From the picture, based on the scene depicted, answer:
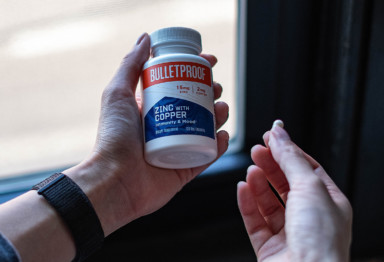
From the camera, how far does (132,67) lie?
0.76 m

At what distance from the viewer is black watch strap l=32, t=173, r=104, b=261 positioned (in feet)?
2.13

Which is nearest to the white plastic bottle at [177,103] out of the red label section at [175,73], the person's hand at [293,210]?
the red label section at [175,73]

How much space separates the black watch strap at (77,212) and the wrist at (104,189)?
42mm

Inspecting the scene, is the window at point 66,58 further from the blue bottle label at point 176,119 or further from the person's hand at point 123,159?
the blue bottle label at point 176,119

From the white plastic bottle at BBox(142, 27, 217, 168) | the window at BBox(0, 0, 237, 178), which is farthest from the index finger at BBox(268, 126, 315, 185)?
the window at BBox(0, 0, 237, 178)

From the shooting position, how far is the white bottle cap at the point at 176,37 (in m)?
0.71

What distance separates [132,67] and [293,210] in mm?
385

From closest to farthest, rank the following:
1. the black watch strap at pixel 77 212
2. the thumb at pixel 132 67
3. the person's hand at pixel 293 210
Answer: the person's hand at pixel 293 210 → the black watch strap at pixel 77 212 → the thumb at pixel 132 67

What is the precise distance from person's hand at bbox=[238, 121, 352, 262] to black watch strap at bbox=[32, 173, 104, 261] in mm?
249

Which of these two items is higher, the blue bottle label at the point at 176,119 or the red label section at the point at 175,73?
the red label section at the point at 175,73

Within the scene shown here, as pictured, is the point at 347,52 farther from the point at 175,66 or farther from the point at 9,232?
the point at 9,232

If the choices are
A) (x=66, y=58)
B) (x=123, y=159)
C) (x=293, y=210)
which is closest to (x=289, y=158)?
(x=293, y=210)

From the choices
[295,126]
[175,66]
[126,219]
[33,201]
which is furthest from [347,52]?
[33,201]

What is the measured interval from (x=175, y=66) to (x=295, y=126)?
0.45 metres
